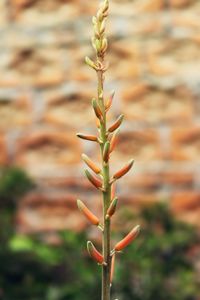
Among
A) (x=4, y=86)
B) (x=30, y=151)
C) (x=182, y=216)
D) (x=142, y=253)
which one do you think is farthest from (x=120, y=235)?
(x=4, y=86)

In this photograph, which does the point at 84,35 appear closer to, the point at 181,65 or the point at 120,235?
the point at 181,65

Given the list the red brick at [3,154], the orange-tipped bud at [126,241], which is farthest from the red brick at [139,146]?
the orange-tipped bud at [126,241]

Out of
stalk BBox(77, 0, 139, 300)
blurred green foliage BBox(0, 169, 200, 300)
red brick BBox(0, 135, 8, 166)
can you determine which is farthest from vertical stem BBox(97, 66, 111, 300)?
red brick BBox(0, 135, 8, 166)

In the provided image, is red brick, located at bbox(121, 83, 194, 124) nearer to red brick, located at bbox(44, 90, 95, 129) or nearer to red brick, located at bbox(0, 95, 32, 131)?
red brick, located at bbox(44, 90, 95, 129)

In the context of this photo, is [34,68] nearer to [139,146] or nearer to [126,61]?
[126,61]

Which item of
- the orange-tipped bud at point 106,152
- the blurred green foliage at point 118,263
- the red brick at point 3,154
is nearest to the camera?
the orange-tipped bud at point 106,152

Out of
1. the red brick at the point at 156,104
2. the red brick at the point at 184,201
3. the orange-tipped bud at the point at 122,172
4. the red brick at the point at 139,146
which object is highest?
the orange-tipped bud at the point at 122,172

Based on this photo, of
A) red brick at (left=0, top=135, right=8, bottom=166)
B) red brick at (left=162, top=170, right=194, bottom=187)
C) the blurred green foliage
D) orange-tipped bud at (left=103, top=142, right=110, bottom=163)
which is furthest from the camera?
red brick at (left=0, top=135, right=8, bottom=166)

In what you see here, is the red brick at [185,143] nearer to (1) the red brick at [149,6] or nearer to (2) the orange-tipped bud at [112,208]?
Answer: (1) the red brick at [149,6]
